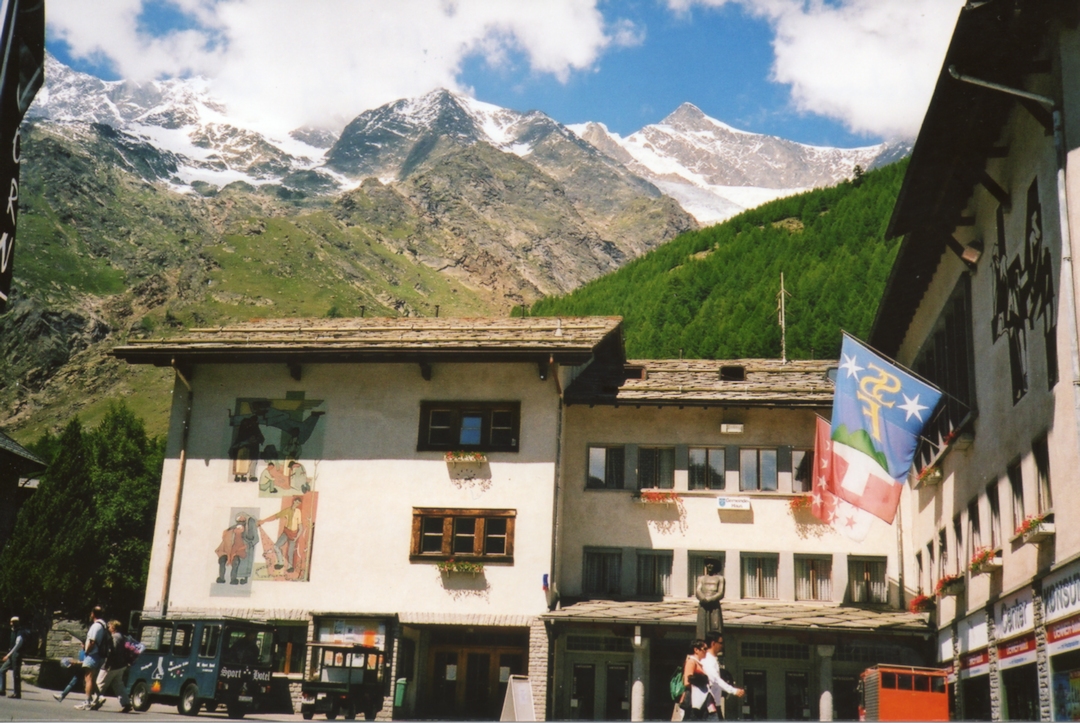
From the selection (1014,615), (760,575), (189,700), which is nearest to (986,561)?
(1014,615)

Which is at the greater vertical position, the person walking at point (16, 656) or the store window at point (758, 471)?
the store window at point (758, 471)

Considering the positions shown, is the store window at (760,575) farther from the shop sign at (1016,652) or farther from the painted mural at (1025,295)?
the painted mural at (1025,295)

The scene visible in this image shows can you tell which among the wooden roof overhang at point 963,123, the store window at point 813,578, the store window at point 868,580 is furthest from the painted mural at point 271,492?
the wooden roof overhang at point 963,123

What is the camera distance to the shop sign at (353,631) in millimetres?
27750

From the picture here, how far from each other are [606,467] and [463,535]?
15.8 ft

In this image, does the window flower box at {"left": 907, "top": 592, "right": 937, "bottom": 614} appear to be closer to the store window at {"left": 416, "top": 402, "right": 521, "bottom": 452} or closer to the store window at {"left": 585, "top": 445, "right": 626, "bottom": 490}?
the store window at {"left": 585, "top": 445, "right": 626, "bottom": 490}

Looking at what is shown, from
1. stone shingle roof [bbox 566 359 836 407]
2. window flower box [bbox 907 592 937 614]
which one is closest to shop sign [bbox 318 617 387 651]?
stone shingle roof [bbox 566 359 836 407]

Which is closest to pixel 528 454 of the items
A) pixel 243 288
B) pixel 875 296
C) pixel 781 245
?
pixel 875 296

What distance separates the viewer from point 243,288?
572 ft

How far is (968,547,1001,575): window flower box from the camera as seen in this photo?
18031mm

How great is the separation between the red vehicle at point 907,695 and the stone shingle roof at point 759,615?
411 centimetres

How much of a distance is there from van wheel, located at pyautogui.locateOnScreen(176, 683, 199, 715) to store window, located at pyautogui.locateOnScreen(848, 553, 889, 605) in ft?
57.2

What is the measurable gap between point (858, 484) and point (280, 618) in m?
17.0

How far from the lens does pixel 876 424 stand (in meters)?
18.2
